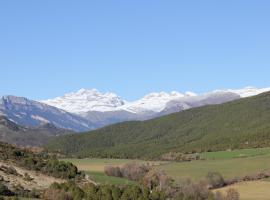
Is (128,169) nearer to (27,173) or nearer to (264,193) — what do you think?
(264,193)

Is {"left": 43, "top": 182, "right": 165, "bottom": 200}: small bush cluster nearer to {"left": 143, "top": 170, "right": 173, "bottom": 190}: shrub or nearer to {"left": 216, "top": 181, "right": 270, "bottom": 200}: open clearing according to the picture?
{"left": 143, "top": 170, "right": 173, "bottom": 190}: shrub

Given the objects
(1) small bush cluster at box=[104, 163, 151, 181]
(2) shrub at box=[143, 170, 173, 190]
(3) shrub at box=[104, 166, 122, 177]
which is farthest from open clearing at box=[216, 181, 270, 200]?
(3) shrub at box=[104, 166, 122, 177]

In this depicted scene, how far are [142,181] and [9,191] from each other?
52367 millimetres

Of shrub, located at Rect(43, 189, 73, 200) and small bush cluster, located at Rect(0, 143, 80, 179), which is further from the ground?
small bush cluster, located at Rect(0, 143, 80, 179)

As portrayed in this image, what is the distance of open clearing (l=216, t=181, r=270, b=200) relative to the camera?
148m

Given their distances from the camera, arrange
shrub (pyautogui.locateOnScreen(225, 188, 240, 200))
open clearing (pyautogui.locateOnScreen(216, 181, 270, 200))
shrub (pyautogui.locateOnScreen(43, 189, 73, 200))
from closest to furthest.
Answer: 1. shrub (pyautogui.locateOnScreen(43, 189, 73, 200))
2. shrub (pyautogui.locateOnScreen(225, 188, 240, 200))
3. open clearing (pyautogui.locateOnScreen(216, 181, 270, 200))

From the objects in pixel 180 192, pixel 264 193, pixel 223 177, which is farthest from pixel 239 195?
pixel 223 177

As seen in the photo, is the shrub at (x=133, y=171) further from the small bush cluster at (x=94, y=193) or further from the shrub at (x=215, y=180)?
the small bush cluster at (x=94, y=193)

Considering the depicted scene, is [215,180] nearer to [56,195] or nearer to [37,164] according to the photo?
[37,164]

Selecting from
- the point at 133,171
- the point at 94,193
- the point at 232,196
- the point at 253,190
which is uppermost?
the point at 133,171

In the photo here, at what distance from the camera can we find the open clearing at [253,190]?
148438 millimetres

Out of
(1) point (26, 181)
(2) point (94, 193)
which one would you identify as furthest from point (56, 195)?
(1) point (26, 181)

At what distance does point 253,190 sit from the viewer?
161 m

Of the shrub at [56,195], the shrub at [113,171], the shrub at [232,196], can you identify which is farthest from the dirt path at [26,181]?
the shrub at [113,171]
